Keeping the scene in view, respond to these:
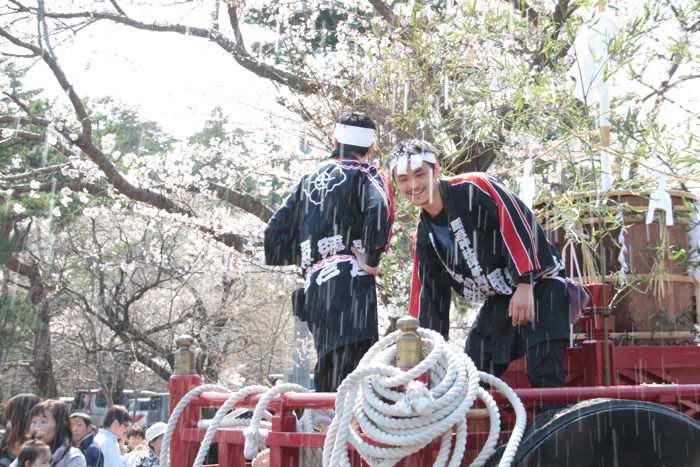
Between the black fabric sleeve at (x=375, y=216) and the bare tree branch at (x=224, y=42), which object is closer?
the black fabric sleeve at (x=375, y=216)

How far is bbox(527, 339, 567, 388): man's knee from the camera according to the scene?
10.7ft

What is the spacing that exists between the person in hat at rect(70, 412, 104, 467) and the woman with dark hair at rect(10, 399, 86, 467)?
182mm

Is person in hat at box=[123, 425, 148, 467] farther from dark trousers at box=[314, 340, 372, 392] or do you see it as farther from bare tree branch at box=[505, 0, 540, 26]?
bare tree branch at box=[505, 0, 540, 26]

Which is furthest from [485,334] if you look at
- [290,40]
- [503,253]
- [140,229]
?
[140,229]

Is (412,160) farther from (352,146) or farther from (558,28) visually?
(558,28)

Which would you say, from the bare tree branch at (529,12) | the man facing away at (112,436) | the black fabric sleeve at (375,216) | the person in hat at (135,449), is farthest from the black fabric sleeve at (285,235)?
the bare tree branch at (529,12)

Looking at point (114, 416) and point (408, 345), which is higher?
point (408, 345)

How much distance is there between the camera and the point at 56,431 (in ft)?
15.6

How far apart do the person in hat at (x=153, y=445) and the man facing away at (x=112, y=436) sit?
6.9 inches

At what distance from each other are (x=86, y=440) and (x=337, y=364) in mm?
2783

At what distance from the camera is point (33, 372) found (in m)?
16.8

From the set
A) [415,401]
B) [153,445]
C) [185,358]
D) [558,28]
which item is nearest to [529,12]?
[558,28]

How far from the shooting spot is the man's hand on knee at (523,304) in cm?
319

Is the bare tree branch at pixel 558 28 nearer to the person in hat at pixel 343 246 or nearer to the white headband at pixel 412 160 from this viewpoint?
the person in hat at pixel 343 246
